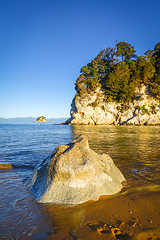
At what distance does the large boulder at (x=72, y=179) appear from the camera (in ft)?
11.3

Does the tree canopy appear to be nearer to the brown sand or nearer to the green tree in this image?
the green tree

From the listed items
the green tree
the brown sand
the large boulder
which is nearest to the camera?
the brown sand

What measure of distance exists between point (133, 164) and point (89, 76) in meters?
52.3

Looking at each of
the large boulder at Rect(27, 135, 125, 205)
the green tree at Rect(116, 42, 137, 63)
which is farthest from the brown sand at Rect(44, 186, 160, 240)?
the green tree at Rect(116, 42, 137, 63)

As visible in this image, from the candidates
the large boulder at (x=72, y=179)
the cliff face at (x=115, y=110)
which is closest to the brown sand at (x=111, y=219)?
the large boulder at (x=72, y=179)

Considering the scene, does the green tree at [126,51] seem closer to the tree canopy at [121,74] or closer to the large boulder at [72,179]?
the tree canopy at [121,74]

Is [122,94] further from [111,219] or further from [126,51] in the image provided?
[111,219]

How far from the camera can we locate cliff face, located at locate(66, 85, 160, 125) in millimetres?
44688

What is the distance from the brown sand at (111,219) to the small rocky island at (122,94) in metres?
43.7

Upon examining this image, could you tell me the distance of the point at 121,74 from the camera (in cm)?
4962

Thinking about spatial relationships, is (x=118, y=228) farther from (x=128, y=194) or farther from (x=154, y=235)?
(x=128, y=194)

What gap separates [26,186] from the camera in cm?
437

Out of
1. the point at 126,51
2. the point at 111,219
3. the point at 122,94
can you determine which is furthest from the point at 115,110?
the point at 111,219

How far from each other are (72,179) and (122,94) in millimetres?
47466
